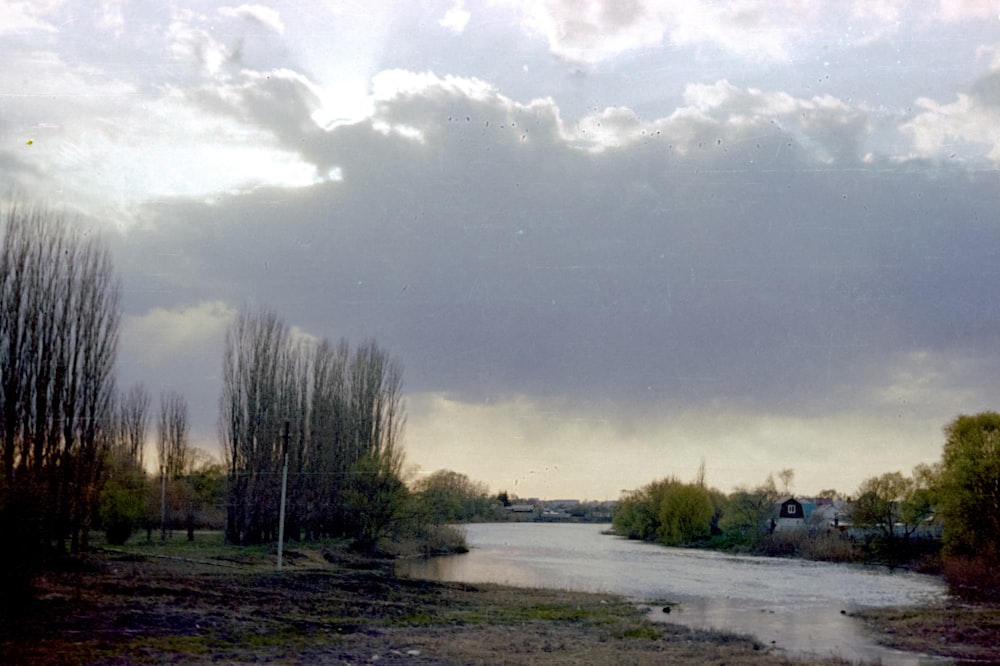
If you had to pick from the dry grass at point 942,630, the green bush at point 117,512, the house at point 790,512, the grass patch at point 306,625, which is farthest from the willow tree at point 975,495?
the house at point 790,512

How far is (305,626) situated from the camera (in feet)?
56.2

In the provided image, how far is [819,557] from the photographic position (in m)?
67.9

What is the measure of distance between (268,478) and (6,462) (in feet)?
82.1

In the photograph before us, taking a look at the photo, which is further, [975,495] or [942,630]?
[975,495]

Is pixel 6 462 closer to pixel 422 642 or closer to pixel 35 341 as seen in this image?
pixel 35 341

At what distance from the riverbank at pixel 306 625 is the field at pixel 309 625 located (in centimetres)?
3

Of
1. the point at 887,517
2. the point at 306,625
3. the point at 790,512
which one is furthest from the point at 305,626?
the point at 790,512

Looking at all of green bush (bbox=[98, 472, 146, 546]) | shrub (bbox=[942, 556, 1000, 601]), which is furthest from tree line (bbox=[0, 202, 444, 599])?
shrub (bbox=[942, 556, 1000, 601])

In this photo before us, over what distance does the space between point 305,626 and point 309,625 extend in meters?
0.18

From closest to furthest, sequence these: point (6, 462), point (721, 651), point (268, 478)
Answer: point (721, 651), point (6, 462), point (268, 478)

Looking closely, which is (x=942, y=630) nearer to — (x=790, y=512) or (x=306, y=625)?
(x=306, y=625)

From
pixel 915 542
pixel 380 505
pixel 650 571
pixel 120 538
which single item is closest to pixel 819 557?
pixel 915 542

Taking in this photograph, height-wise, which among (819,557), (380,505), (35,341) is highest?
(35,341)

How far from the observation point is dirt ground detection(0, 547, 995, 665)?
13463mm
